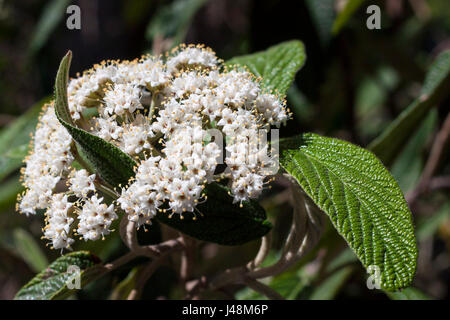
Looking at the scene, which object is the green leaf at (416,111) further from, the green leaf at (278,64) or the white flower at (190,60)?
the white flower at (190,60)

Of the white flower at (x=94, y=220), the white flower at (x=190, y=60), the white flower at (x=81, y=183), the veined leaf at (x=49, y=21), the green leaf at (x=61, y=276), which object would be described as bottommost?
the green leaf at (x=61, y=276)

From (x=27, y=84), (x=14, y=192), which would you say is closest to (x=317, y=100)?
(x=14, y=192)

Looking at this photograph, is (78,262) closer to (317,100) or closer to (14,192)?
(14,192)

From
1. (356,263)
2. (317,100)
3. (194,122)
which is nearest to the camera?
(194,122)

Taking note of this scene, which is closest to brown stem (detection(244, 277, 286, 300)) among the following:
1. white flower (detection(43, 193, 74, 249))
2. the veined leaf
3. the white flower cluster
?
the white flower cluster

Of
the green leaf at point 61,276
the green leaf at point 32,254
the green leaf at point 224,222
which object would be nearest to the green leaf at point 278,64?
the green leaf at point 224,222

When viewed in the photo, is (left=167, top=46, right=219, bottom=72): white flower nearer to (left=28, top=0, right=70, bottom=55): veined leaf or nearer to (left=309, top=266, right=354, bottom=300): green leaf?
(left=309, top=266, right=354, bottom=300): green leaf
